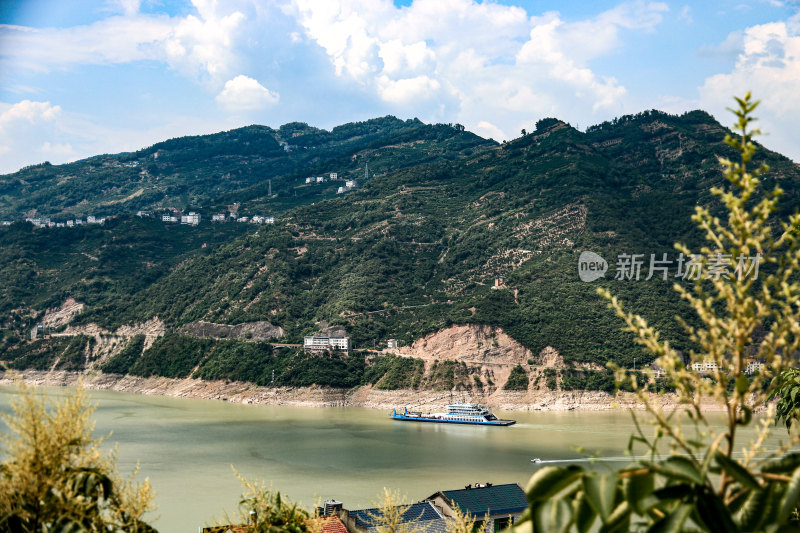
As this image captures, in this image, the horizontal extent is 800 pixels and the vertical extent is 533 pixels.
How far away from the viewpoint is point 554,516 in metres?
2.37

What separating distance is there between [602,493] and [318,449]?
127 feet

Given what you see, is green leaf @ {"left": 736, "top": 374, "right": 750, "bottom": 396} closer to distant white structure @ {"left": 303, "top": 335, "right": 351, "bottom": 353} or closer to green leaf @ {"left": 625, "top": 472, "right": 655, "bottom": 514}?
green leaf @ {"left": 625, "top": 472, "right": 655, "bottom": 514}

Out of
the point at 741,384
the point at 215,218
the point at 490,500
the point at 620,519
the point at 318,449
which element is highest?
the point at 215,218

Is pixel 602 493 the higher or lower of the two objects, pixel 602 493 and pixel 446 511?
the higher

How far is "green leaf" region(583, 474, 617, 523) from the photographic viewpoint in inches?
90.4

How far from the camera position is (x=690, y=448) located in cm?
246

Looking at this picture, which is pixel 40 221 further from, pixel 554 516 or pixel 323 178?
pixel 554 516

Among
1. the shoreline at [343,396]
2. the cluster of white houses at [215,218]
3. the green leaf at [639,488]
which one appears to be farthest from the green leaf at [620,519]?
the cluster of white houses at [215,218]

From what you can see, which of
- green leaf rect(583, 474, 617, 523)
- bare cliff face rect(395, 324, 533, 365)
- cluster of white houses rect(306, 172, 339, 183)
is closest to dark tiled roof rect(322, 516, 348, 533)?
green leaf rect(583, 474, 617, 523)

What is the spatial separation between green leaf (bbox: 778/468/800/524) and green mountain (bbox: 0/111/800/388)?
2176 inches

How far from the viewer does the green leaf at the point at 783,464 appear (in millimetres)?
2373

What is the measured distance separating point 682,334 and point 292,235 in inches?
1885

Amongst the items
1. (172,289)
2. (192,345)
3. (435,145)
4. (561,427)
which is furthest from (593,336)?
(435,145)

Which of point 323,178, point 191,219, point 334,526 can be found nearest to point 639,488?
point 334,526
